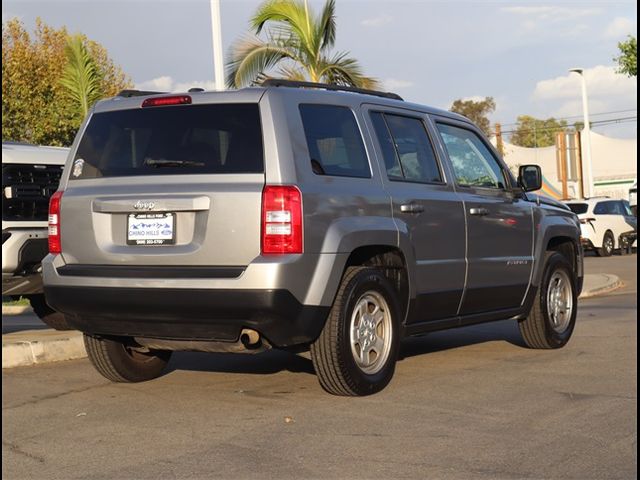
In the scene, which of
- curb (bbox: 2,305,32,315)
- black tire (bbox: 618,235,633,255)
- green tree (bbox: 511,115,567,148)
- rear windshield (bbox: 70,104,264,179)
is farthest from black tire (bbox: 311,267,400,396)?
green tree (bbox: 511,115,567,148)

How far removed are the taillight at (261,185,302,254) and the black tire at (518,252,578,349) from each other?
3.40 metres

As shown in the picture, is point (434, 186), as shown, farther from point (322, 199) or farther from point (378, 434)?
point (378, 434)

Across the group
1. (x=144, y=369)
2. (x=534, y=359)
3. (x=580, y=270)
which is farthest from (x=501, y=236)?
(x=144, y=369)

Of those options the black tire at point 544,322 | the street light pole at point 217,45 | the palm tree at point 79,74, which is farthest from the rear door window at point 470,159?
the palm tree at point 79,74

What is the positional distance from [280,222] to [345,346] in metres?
0.98

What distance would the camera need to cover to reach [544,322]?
898 centimetres

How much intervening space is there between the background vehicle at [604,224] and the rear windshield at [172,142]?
74.1ft

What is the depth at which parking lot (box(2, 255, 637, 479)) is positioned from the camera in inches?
198

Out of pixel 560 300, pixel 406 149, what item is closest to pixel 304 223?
pixel 406 149

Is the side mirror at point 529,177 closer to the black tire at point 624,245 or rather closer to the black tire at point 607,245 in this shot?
the black tire at point 607,245

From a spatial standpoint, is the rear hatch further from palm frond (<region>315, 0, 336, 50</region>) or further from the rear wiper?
palm frond (<region>315, 0, 336, 50</region>)

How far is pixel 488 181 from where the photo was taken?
8.59 meters

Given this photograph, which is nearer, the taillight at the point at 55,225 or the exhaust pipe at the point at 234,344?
the exhaust pipe at the point at 234,344

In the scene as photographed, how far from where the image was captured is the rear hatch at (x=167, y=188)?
6328 mm
